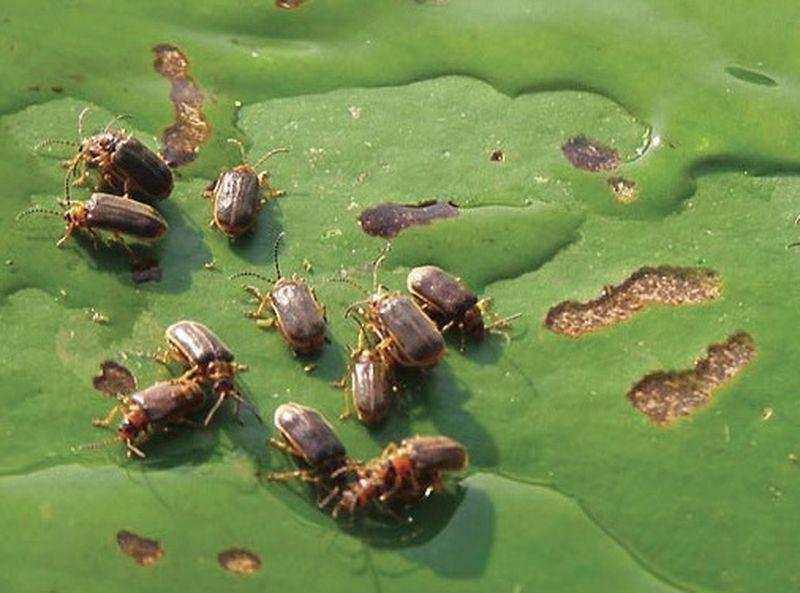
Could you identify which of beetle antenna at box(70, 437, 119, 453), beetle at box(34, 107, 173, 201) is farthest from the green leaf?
beetle at box(34, 107, 173, 201)

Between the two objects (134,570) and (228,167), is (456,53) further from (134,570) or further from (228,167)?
(134,570)

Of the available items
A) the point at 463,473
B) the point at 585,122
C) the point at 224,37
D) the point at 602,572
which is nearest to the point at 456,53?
the point at 585,122

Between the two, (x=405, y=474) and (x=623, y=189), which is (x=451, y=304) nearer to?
(x=405, y=474)

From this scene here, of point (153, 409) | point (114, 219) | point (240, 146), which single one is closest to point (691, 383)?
point (153, 409)

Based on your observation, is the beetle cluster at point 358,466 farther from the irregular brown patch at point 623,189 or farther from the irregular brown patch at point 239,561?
the irregular brown patch at point 623,189

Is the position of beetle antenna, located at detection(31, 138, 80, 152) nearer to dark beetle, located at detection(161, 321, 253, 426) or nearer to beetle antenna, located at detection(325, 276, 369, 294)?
dark beetle, located at detection(161, 321, 253, 426)

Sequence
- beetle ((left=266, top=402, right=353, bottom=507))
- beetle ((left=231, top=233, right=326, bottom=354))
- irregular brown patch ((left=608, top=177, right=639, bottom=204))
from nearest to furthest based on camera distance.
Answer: beetle ((left=266, top=402, right=353, bottom=507)) < beetle ((left=231, top=233, right=326, bottom=354)) < irregular brown patch ((left=608, top=177, right=639, bottom=204))

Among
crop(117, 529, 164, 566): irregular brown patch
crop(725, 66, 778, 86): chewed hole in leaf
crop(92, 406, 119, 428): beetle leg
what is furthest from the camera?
crop(725, 66, 778, 86): chewed hole in leaf
